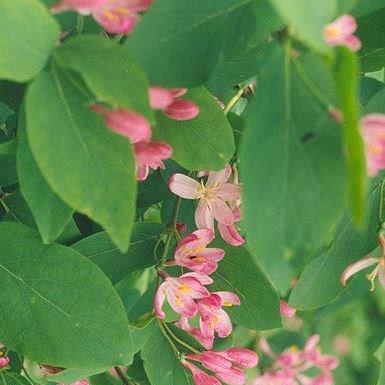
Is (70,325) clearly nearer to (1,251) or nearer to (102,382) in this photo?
(1,251)

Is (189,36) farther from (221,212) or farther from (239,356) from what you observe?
(239,356)

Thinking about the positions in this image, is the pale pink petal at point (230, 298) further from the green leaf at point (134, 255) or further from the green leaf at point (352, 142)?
the green leaf at point (352, 142)

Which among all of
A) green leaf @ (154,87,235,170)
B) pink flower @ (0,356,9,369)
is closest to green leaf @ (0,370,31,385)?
pink flower @ (0,356,9,369)

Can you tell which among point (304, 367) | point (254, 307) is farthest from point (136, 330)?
point (304, 367)

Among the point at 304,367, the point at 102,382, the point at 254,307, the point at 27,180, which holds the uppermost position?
the point at 27,180

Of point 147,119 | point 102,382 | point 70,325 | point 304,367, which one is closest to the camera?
point 147,119

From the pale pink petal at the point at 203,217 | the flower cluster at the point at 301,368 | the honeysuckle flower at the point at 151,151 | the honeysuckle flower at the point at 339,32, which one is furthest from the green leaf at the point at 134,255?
the flower cluster at the point at 301,368

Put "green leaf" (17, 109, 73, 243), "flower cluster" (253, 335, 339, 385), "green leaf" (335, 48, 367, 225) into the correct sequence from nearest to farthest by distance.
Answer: "green leaf" (335, 48, 367, 225), "green leaf" (17, 109, 73, 243), "flower cluster" (253, 335, 339, 385)

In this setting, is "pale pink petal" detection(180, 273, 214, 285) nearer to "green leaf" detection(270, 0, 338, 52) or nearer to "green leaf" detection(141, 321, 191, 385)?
"green leaf" detection(141, 321, 191, 385)
